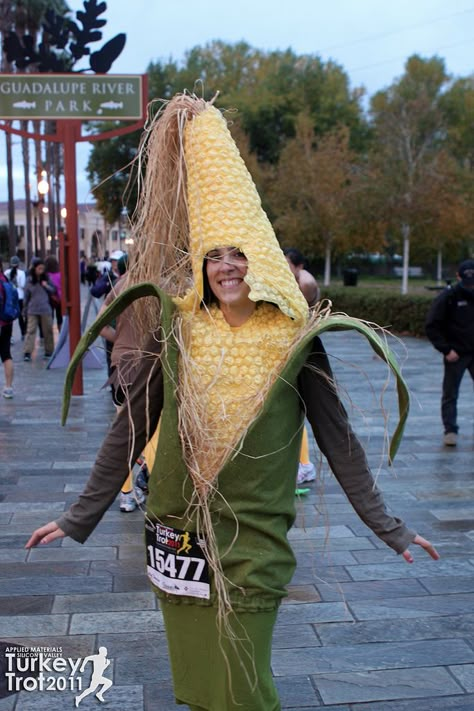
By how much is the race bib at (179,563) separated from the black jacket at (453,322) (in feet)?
18.1

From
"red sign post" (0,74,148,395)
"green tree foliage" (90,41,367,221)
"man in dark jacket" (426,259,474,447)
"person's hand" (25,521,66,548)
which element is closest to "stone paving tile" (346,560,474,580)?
"person's hand" (25,521,66,548)

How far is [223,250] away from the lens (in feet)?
7.84

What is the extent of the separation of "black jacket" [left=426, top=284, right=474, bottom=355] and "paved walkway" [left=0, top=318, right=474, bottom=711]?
1183mm

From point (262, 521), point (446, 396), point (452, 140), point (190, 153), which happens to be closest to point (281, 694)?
point (262, 521)

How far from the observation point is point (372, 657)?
3.48 m

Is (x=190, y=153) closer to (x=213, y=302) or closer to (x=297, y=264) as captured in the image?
(x=213, y=302)

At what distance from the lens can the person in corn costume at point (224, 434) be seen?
7.38ft

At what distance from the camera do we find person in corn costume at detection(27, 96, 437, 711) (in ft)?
7.38

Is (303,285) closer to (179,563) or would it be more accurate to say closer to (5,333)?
(179,563)

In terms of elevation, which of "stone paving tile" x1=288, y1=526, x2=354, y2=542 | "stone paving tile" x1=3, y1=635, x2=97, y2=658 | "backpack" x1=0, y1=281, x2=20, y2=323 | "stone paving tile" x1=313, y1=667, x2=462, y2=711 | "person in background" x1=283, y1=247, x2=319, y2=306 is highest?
"person in background" x1=283, y1=247, x2=319, y2=306

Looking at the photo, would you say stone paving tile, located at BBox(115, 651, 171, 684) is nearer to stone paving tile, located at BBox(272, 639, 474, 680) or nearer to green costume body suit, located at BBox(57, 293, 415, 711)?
stone paving tile, located at BBox(272, 639, 474, 680)

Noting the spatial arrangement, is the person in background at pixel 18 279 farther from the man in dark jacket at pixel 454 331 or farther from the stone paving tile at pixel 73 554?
the stone paving tile at pixel 73 554

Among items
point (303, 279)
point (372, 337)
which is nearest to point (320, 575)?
point (303, 279)

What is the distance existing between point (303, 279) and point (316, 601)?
2.47 m
